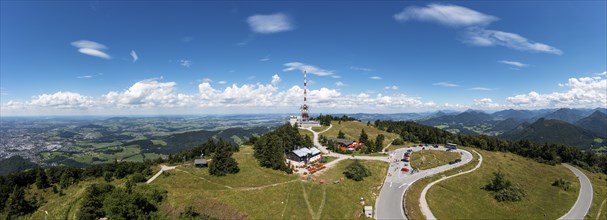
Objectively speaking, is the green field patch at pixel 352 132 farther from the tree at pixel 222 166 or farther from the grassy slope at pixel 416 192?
the tree at pixel 222 166

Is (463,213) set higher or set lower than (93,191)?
lower

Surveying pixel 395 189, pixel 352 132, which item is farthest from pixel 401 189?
pixel 352 132

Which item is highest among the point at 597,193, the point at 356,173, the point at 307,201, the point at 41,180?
the point at 356,173

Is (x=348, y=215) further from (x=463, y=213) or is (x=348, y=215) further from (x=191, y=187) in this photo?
(x=191, y=187)

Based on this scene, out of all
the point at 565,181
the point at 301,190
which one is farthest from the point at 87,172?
the point at 565,181

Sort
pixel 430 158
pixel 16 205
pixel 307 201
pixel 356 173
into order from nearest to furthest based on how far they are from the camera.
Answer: pixel 307 201
pixel 16 205
pixel 356 173
pixel 430 158

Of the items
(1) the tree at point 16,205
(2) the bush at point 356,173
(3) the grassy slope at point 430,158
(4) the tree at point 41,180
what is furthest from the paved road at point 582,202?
(4) the tree at point 41,180

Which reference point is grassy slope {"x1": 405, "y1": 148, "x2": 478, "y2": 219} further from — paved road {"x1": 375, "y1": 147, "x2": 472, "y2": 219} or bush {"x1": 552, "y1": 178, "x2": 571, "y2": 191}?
bush {"x1": 552, "y1": 178, "x2": 571, "y2": 191}

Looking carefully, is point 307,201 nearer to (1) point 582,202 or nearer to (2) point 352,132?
(1) point 582,202
